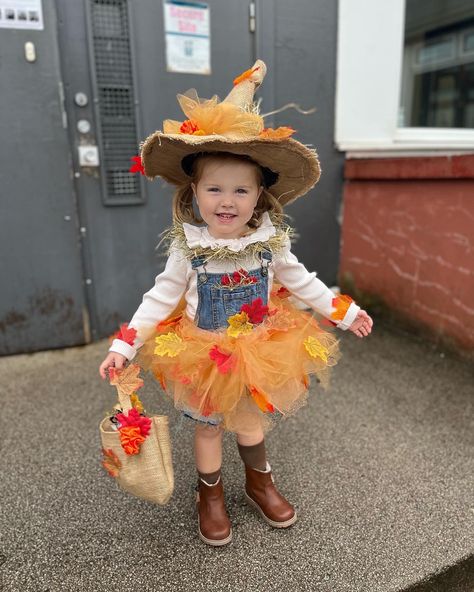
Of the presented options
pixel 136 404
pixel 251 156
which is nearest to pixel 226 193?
pixel 251 156

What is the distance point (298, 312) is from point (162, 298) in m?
0.55

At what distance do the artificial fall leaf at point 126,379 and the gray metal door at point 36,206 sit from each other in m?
1.84

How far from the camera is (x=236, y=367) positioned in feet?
5.42

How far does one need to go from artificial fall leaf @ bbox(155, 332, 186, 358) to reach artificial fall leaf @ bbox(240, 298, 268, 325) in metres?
0.25

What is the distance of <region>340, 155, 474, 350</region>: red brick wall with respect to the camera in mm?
3154

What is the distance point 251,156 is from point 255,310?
0.53 meters

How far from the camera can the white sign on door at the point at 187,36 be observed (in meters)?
3.18

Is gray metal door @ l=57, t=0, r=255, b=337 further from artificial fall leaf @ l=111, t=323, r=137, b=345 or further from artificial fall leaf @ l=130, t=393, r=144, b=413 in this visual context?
artificial fall leaf @ l=130, t=393, r=144, b=413

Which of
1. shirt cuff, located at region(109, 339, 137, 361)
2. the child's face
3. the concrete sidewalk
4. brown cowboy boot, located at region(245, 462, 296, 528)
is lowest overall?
the concrete sidewalk

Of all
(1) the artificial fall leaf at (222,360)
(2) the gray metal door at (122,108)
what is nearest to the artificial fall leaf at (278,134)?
(1) the artificial fall leaf at (222,360)

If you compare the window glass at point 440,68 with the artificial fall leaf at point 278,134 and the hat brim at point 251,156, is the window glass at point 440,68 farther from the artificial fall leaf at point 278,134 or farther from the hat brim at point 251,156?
the artificial fall leaf at point 278,134

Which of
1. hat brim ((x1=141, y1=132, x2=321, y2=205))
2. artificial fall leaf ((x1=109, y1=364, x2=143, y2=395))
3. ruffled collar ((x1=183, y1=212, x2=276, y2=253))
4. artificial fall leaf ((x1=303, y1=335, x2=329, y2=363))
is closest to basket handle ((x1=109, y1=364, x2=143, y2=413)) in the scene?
artificial fall leaf ((x1=109, y1=364, x2=143, y2=395))

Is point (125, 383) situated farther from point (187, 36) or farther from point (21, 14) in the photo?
point (187, 36)

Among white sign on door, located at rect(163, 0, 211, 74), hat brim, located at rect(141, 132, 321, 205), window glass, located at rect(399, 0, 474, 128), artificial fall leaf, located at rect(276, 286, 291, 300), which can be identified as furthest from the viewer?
window glass, located at rect(399, 0, 474, 128)
